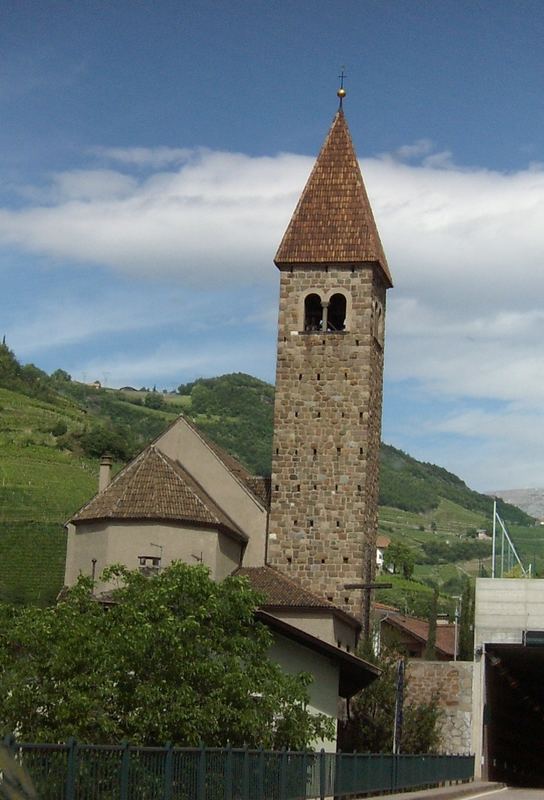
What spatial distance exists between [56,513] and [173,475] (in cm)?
3920

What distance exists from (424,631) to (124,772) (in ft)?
265

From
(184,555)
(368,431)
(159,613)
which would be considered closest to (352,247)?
(368,431)

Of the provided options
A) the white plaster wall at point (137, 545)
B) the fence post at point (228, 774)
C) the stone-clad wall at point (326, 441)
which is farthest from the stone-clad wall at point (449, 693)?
the fence post at point (228, 774)

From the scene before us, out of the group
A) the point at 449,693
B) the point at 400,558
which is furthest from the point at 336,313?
the point at 400,558

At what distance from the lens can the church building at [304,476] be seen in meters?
45.0

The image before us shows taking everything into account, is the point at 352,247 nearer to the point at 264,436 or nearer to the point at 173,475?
the point at 173,475

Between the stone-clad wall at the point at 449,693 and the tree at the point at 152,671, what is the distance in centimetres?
2335

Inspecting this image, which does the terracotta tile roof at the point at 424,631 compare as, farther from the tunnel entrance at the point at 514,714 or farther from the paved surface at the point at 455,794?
the paved surface at the point at 455,794

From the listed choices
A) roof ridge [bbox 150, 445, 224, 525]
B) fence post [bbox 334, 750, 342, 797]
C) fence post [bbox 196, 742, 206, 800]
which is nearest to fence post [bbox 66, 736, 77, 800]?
fence post [bbox 196, 742, 206, 800]

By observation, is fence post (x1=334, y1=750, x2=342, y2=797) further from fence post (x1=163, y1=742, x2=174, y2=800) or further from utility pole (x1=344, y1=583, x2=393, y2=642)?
utility pole (x1=344, y1=583, x2=393, y2=642)

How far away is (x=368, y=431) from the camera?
48969 millimetres

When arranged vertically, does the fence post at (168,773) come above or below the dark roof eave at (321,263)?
below

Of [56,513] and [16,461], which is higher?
[16,461]

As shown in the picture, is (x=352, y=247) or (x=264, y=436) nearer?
(x=352, y=247)
